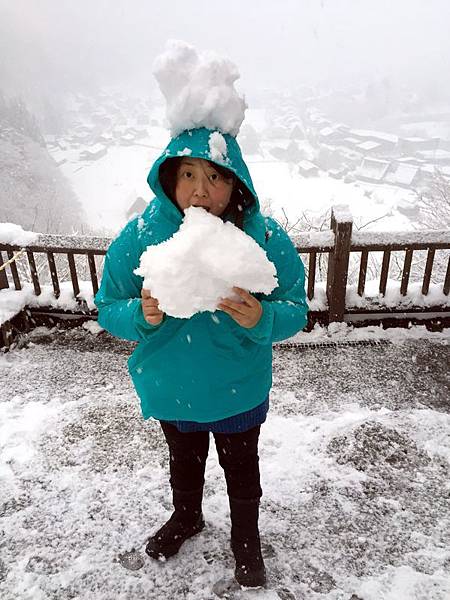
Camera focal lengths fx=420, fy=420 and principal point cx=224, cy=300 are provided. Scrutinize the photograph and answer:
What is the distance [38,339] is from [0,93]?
67.5 meters

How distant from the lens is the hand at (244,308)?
53.7 inches

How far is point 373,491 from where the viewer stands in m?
2.77

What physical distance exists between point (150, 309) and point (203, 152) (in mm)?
563

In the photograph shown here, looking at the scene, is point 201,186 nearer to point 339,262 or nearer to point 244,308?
point 244,308

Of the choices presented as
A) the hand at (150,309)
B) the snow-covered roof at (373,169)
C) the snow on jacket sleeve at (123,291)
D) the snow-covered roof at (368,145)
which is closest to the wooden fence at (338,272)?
the snow on jacket sleeve at (123,291)

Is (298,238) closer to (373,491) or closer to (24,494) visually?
(373,491)

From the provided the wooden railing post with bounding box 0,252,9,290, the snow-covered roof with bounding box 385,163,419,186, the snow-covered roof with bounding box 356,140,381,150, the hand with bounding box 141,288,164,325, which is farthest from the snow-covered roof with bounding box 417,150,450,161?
the hand with bounding box 141,288,164,325

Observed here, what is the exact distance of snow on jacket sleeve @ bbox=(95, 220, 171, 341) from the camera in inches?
65.3

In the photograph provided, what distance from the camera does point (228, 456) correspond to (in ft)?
6.34

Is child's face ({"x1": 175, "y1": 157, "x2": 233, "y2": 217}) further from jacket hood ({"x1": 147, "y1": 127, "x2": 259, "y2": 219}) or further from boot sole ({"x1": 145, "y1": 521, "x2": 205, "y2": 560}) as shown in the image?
boot sole ({"x1": 145, "y1": 521, "x2": 205, "y2": 560})

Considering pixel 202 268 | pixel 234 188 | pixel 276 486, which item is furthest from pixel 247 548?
pixel 234 188

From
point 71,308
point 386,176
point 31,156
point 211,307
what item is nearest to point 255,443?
point 211,307

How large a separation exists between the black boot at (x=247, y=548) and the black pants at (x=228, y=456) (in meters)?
0.13

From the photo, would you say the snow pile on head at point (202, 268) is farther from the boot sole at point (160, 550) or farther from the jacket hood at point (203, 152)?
the boot sole at point (160, 550)
